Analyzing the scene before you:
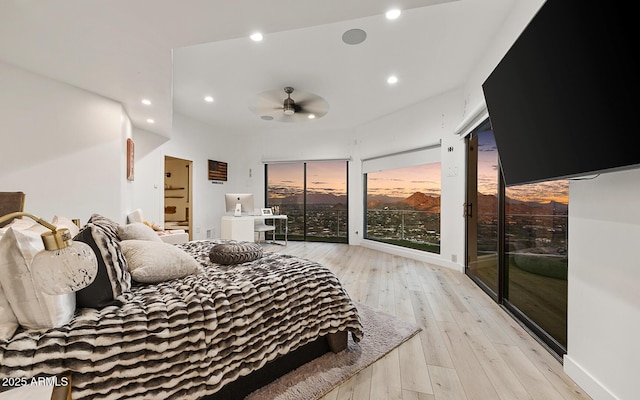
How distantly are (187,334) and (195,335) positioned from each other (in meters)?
0.04

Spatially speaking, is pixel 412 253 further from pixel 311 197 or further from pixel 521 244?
pixel 311 197

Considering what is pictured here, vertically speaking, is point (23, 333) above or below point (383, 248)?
above

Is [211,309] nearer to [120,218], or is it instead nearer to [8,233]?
[8,233]

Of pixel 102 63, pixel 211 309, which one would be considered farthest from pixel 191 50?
pixel 211 309

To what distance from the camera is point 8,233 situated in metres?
0.91

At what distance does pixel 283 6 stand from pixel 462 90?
3359mm

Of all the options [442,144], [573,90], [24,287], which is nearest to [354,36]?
[573,90]

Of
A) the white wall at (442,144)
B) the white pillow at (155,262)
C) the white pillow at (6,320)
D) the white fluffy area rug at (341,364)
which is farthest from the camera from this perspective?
the white wall at (442,144)

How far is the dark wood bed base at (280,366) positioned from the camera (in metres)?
1.37

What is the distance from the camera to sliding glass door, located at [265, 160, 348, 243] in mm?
6555

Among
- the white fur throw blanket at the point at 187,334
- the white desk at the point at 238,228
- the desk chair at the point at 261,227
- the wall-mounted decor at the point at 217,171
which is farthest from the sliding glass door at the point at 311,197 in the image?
the white fur throw blanket at the point at 187,334

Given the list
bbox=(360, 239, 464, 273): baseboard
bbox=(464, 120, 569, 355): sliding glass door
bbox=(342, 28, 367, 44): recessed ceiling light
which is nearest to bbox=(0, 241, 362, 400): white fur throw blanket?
bbox=(464, 120, 569, 355): sliding glass door

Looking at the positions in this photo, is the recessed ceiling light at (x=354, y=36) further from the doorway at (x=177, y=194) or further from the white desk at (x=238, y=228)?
the doorway at (x=177, y=194)

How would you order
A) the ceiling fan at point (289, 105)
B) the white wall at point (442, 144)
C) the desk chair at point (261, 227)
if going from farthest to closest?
the desk chair at point (261, 227), the white wall at point (442, 144), the ceiling fan at point (289, 105)
